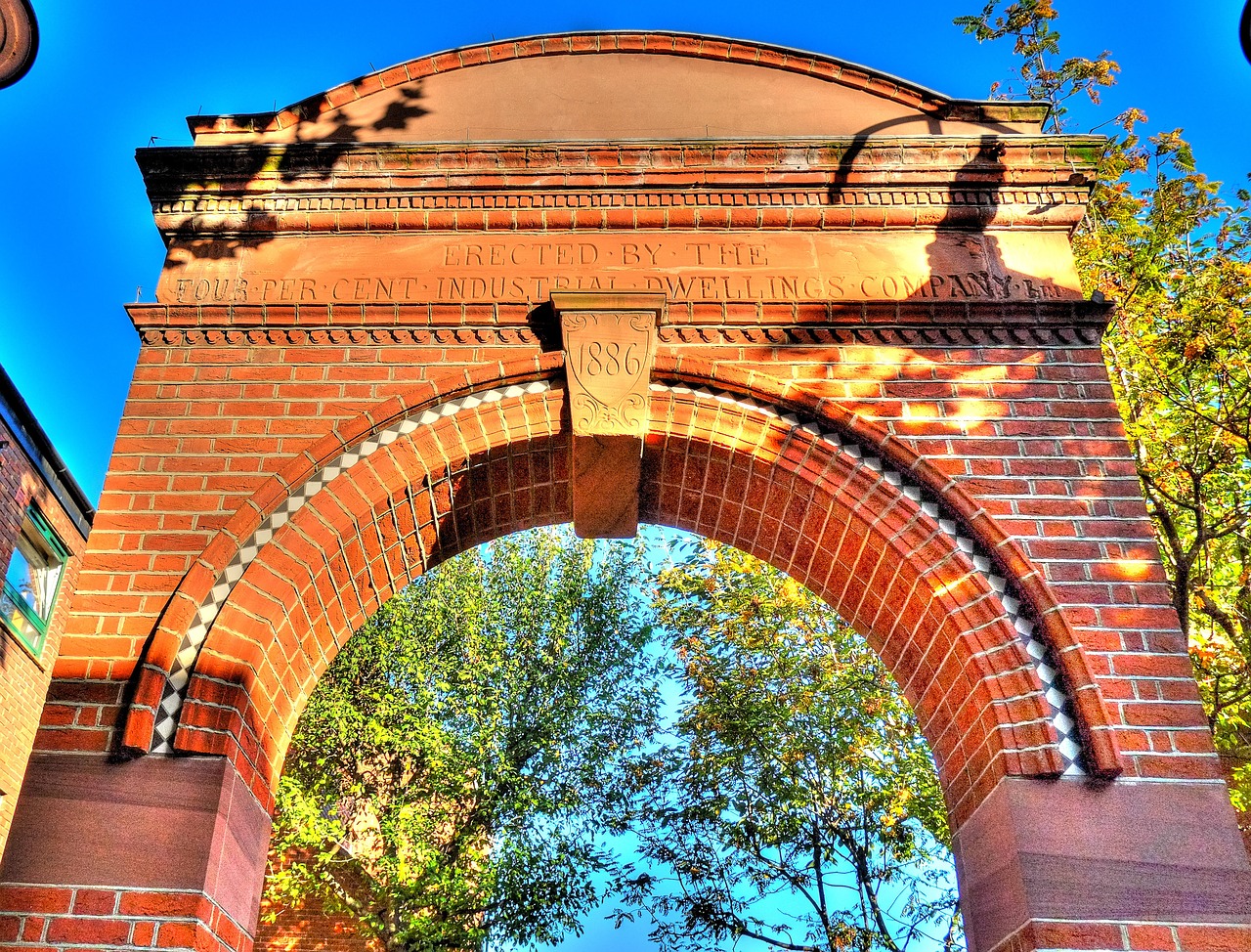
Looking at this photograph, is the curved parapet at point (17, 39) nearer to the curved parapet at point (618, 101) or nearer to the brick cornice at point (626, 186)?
the brick cornice at point (626, 186)

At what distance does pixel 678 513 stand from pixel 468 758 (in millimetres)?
9128

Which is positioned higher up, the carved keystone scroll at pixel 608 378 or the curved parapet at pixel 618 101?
the curved parapet at pixel 618 101

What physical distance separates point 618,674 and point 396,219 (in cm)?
1113

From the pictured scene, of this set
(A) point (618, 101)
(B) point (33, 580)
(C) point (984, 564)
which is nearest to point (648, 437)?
(C) point (984, 564)

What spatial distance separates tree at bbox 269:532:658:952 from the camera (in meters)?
13.0

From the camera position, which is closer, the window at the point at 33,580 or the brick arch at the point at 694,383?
the brick arch at the point at 694,383

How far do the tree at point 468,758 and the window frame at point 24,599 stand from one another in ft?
11.2

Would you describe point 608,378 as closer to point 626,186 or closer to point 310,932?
point 626,186

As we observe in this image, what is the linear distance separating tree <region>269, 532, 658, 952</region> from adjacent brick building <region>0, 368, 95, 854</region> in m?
3.20

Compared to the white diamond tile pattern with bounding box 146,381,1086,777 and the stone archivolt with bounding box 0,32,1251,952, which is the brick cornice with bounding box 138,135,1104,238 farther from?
the white diamond tile pattern with bounding box 146,381,1086,777

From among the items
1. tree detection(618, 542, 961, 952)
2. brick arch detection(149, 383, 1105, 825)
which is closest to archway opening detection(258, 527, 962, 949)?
tree detection(618, 542, 961, 952)

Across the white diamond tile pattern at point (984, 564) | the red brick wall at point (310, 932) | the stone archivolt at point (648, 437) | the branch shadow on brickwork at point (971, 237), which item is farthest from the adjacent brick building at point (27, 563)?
the branch shadow on brickwork at point (971, 237)

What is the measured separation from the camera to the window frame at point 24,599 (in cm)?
1081

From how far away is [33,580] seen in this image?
38.1 ft
